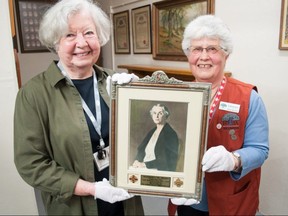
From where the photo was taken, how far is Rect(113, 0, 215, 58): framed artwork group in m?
2.49

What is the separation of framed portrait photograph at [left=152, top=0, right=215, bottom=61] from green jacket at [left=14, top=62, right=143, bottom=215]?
173 centimetres

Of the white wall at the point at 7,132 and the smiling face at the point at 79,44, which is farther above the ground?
the smiling face at the point at 79,44

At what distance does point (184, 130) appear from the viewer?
87 cm

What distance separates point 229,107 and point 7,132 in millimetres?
1550

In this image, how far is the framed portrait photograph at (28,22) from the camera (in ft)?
12.6

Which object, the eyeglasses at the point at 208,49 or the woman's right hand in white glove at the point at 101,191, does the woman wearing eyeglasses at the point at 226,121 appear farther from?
the woman's right hand in white glove at the point at 101,191

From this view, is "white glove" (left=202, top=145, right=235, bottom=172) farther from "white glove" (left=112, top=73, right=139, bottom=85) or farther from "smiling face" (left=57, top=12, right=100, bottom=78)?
"smiling face" (left=57, top=12, right=100, bottom=78)

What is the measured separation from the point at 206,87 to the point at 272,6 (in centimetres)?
133

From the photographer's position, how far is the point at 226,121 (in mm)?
1051

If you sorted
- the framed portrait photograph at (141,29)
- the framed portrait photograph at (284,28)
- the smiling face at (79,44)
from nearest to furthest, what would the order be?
the smiling face at (79,44) < the framed portrait photograph at (284,28) < the framed portrait photograph at (141,29)

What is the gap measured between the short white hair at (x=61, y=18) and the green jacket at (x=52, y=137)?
0.12 m

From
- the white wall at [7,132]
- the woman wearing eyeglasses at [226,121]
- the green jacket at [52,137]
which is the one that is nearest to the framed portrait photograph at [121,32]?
the white wall at [7,132]

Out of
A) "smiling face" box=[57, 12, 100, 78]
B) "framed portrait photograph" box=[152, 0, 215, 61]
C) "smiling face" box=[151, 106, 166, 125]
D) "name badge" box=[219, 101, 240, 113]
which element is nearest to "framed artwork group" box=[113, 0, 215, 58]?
"framed portrait photograph" box=[152, 0, 215, 61]

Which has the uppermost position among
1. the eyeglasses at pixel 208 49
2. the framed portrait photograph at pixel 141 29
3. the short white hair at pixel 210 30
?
the framed portrait photograph at pixel 141 29
